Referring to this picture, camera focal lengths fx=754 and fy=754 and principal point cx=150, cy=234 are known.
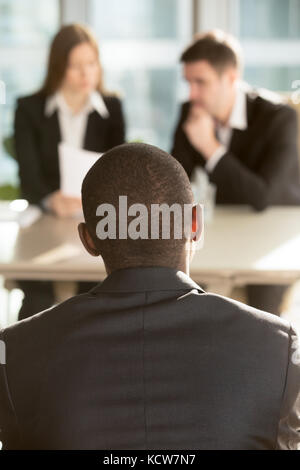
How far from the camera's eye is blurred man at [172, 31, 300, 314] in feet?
8.55

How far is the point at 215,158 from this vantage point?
8.58 ft

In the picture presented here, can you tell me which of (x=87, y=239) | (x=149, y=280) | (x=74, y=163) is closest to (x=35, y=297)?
(x=74, y=163)

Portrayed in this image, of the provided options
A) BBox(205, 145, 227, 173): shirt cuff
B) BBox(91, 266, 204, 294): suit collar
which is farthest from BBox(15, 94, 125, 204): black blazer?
BBox(91, 266, 204, 294): suit collar

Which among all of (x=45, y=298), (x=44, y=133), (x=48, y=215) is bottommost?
(x=45, y=298)

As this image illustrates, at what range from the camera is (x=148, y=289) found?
101cm

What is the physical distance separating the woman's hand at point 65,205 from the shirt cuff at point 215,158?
1.55 ft

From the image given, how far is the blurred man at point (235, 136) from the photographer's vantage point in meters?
2.61

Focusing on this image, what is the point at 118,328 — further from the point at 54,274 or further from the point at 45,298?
the point at 45,298

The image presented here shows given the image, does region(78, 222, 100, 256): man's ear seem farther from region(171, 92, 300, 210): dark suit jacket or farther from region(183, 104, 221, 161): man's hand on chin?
region(183, 104, 221, 161): man's hand on chin

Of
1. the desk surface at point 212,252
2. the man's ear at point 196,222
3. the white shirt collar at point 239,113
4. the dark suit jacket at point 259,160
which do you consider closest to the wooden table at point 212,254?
the desk surface at point 212,252

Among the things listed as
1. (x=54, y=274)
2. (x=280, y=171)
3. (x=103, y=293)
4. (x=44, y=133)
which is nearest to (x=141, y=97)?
(x=44, y=133)

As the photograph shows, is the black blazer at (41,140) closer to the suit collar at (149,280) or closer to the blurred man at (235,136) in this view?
the blurred man at (235,136)

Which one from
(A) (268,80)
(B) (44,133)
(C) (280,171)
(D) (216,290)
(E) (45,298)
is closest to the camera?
(D) (216,290)
